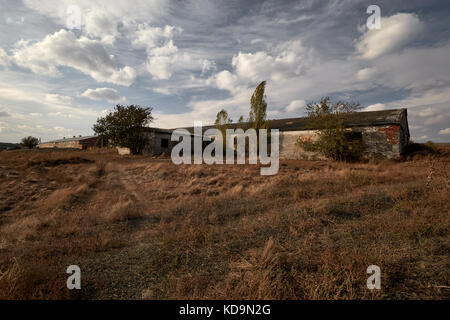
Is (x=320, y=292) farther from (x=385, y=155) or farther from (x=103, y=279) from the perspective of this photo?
(x=385, y=155)

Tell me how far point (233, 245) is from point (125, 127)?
24.3m

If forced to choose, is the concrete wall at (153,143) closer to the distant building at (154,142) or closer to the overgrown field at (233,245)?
the distant building at (154,142)

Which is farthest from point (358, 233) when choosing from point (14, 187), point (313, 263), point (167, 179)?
point (14, 187)

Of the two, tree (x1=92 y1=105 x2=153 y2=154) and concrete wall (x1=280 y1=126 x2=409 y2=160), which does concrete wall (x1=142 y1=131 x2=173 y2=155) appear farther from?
concrete wall (x1=280 y1=126 x2=409 y2=160)

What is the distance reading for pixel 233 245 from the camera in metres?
4.02

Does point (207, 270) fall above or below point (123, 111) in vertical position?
below

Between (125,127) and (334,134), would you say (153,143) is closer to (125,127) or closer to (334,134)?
(125,127)

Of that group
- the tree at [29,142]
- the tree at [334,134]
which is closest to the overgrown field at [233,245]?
the tree at [334,134]

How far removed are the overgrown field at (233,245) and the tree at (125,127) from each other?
56.2ft

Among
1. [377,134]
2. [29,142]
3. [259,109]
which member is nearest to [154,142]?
[259,109]

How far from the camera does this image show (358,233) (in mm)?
4191

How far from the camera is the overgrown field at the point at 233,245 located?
2695mm

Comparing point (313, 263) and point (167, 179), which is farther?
point (167, 179)
